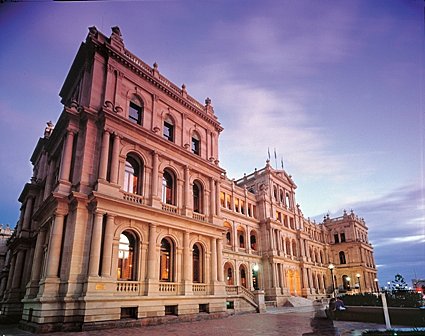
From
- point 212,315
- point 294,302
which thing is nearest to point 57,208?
point 212,315

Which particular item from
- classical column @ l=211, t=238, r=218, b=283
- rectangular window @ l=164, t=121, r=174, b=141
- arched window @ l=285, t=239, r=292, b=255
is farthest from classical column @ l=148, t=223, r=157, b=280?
arched window @ l=285, t=239, r=292, b=255

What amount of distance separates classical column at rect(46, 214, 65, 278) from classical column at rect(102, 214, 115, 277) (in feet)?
7.69

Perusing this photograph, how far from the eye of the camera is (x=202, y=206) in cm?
2356

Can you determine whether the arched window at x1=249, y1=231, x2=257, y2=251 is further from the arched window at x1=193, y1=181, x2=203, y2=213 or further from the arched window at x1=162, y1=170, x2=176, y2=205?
the arched window at x1=162, y1=170, x2=176, y2=205

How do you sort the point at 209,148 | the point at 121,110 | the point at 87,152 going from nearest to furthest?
the point at 87,152, the point at 121,110, the point at 209,148

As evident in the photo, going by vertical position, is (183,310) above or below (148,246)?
below

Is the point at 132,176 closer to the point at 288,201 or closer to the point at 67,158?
the point at 67,158

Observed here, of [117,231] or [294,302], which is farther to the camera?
[294,302]

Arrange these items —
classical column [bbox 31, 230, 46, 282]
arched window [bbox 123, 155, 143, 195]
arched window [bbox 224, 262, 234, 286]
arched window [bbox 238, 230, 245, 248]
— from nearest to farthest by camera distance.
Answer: classical column [bbox 31, 230, 46, 282]
arched window [bbox 123, 155, 143, 195]
arched window [bbox 224, 262, 234, 286]
arched window [bbox 238, 230, 245, 248]

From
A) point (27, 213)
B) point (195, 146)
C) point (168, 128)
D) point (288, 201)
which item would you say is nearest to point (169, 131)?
point (168, 128)

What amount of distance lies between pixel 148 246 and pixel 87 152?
6834 mm

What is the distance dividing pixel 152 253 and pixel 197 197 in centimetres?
705

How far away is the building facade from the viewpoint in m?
15.4

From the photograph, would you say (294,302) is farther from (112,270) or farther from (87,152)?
(87,152)
